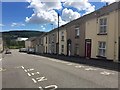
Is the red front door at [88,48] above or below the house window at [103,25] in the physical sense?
below

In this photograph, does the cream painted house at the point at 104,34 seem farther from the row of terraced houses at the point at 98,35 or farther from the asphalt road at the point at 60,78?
the asphalt road at the point at 60,78

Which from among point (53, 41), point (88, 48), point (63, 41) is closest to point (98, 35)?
point (88, 48)

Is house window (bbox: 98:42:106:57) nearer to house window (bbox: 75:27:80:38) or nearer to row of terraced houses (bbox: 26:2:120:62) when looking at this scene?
row of terraced houses (bbox: 26:2:120:62)

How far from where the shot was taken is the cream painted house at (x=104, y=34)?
26891mm

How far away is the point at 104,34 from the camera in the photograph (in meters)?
29.5

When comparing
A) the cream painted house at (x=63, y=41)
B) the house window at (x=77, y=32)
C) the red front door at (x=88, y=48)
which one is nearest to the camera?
the red front door at (x=88, y=48)

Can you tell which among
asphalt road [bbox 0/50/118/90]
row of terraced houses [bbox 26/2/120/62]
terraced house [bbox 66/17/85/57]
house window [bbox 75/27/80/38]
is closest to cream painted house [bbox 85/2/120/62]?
row of terraced houses [bbox 26/2/120/62]

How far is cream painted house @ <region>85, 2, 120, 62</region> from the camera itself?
26891 millimetres

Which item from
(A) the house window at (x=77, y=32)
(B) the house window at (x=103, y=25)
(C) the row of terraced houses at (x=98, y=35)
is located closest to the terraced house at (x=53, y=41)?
(C) the row of terraced houses at (x=98, y=35)

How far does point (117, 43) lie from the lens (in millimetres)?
26656

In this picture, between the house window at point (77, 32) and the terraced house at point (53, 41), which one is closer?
the house window at point (77, 32)

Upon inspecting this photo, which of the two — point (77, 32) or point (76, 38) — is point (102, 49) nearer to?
point (76, 38)

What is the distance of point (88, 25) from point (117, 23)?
26.9 feet

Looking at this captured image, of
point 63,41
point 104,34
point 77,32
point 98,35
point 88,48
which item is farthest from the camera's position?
point 63,41
